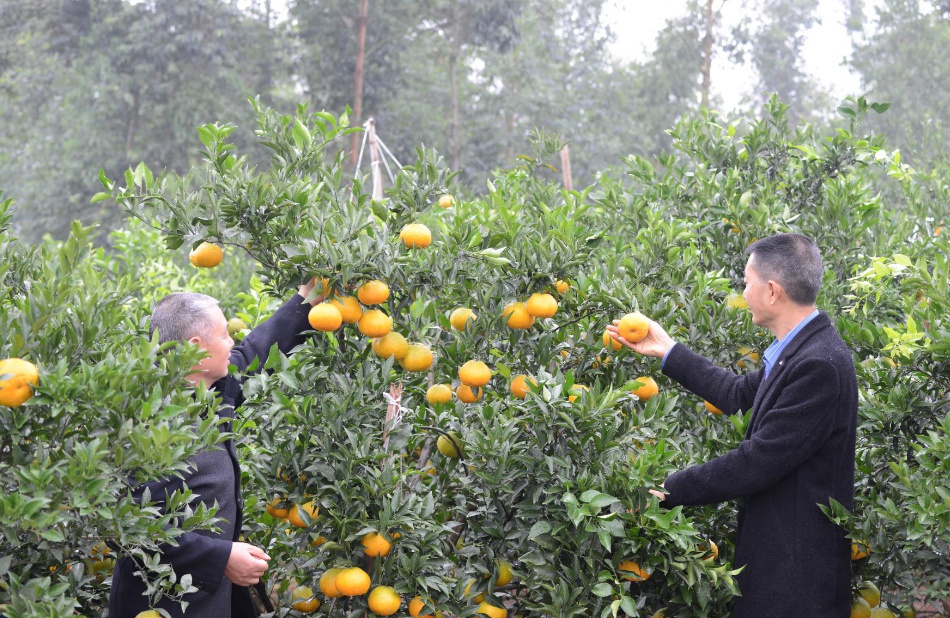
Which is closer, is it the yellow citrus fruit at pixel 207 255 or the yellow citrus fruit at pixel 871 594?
the yellow citrus fruit at pixel 207 255

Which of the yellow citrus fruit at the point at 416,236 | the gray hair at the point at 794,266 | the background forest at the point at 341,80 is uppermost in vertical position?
the gray hair at the point at 794,266

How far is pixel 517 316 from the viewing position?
2.33 meters

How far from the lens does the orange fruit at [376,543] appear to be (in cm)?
211

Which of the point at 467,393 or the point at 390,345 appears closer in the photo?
the point at 390,345

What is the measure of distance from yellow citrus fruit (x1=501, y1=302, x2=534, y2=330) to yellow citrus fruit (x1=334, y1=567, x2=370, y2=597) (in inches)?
29.5

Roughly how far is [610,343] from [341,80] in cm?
1803

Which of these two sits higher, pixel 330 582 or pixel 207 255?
pixel 207 255

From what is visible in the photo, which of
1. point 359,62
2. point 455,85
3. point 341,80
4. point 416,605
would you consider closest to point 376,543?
point 416,605

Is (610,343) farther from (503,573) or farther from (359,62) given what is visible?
(359,62)

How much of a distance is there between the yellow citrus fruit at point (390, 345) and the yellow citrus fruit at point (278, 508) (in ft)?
1.57

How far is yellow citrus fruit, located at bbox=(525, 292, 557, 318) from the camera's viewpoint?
2.31 meters

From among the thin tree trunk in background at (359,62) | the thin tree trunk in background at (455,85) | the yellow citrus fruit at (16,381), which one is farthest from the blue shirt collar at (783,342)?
the thin tree trunk in background at (455,85)

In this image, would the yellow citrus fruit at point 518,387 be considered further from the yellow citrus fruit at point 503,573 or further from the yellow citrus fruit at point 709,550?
the yellow citrus fruit at point 709,550

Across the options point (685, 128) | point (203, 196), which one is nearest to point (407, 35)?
point (685, 128)
